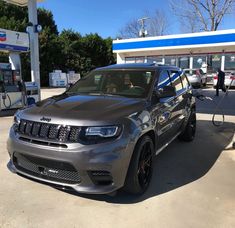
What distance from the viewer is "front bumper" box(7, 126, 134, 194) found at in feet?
10.7

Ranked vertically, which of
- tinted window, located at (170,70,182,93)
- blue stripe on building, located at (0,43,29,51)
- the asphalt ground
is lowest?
the asphalt ground

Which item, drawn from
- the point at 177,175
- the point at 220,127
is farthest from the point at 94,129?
the point at 220,127

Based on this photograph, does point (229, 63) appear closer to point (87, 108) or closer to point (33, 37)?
point (33, 37)

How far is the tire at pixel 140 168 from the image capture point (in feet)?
11.9

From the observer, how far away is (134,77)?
4.82 meters

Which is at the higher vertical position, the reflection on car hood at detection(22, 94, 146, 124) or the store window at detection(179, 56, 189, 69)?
the store window at detection(179, 56, 189, 69)

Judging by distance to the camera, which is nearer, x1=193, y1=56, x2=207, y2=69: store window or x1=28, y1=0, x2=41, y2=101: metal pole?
x1=28, y1=0, x2=41, y2=101: metal pole

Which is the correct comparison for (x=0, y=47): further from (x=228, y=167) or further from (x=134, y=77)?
(x=228, y=167)

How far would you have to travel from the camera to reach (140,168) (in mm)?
3877

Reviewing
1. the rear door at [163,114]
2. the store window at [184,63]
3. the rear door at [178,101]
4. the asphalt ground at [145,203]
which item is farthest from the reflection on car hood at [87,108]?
the store window at [184,63]

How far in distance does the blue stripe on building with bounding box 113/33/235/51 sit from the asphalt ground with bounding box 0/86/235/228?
1182 centimetres

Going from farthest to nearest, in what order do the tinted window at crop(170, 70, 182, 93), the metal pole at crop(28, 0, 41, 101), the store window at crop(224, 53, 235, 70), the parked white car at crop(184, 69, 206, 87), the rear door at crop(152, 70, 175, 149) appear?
1. the store window at crop(224, 53, 235, 70)
2. the parked white car at crop(184, 69, 206, 87)
3. the metal pole at crop(28, 0, 41, 101)
4. the tinted window at crop(170, 70, 182, 93)
5. the rear door at crop(152, 70, 175, 149)

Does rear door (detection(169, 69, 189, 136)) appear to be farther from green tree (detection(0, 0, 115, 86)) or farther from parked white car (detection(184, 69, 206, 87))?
green tree (detection(0, 0, 115, 86))

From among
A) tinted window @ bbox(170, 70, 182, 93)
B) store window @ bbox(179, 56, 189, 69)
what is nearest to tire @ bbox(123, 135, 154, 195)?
tinted window @ bbox(170, 70, 182, 93)
